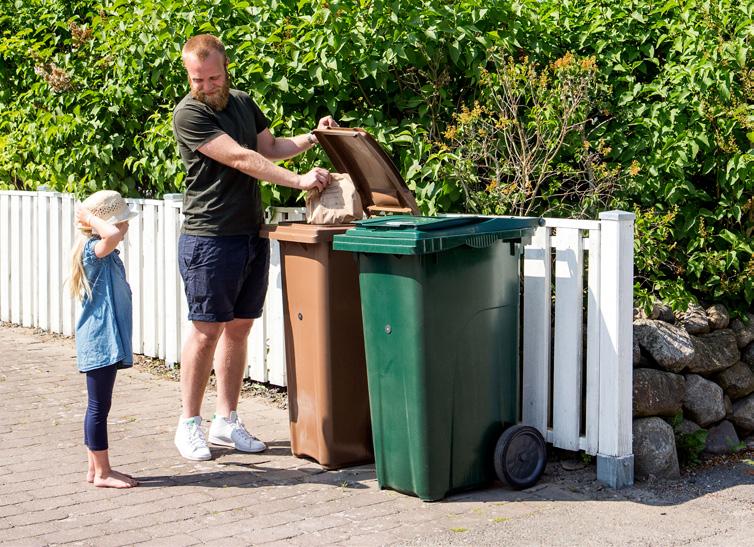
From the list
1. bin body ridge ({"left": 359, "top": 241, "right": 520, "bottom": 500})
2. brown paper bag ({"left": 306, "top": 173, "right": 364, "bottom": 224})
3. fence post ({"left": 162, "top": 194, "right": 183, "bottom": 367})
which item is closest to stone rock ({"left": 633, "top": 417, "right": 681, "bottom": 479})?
bin body ridge ({"left": 359, "top": 241, "right": 520, "bottom": 500})

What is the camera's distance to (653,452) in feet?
18.5


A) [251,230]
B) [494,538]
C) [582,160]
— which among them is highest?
[582,160]

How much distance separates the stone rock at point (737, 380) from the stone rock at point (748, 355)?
0.13ft

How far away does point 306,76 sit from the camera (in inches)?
276

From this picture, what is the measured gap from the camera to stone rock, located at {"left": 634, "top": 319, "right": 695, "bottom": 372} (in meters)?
6.02

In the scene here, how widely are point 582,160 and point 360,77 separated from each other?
1.43 metres

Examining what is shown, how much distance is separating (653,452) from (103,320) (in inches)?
111

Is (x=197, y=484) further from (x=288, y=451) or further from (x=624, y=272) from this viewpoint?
(x=624, y=272)

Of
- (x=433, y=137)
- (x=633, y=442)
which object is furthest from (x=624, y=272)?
(x=433, y=137)

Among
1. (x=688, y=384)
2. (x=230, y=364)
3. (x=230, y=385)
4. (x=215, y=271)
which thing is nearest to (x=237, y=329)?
(x=230, y=364)

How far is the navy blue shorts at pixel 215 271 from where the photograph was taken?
232 inches

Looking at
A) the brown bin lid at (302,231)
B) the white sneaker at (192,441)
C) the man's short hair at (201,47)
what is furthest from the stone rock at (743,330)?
the man's short hair at (201,47)

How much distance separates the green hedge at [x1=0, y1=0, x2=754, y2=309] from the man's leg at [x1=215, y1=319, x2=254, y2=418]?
1.21m

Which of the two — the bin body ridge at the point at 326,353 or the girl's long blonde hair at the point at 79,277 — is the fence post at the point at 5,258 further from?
the bin body ridge at the point at 326,353
